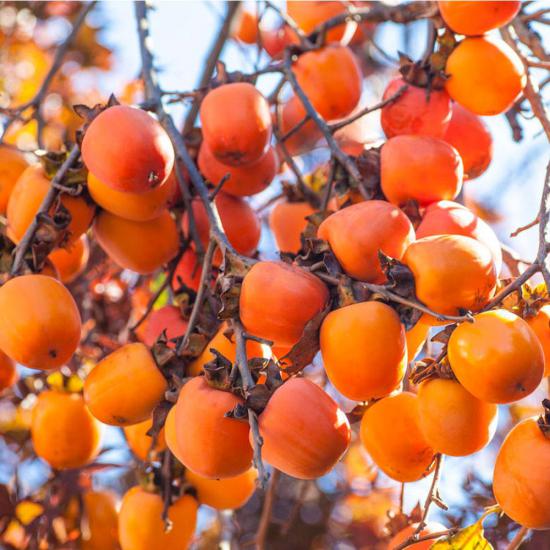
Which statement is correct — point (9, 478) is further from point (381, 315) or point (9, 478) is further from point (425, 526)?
point (381, 315)

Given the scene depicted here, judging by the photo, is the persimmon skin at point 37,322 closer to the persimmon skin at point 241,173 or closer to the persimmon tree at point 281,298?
the persimmon tree at point 281,298

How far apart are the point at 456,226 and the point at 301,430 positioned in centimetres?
51

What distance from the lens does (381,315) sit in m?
1.37

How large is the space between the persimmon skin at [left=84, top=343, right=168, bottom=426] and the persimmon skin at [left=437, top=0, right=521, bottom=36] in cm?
106

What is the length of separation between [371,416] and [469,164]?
770mm

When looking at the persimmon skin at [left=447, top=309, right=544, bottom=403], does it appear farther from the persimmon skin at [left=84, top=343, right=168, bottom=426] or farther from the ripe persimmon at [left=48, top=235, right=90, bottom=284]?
the ripe persimmon at [left=48, top=235, right=90, bottom=284]

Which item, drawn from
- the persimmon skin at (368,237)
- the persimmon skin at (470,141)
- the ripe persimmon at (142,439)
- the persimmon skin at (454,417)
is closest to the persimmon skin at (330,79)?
the persimmon skin at (470,141)

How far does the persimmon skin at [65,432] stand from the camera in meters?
2.11

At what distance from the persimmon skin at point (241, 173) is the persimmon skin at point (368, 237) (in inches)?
23.9

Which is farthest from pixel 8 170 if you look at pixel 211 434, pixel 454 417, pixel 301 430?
pixel 454 417

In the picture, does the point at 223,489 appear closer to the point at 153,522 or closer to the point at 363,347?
the point at 153,522

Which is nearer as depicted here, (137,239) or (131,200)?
(131,200)

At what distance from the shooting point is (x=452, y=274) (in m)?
1.36

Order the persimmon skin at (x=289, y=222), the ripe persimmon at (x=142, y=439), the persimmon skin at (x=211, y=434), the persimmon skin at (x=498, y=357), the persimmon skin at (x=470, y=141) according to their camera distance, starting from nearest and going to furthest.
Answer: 1. the persimmon skin at (x=498, y=357)
2. the persimmon skin at (x=211, y=434)
3. the ripe persimmon at (x=142, y=439)
4. the persimmon skin at (x=470, y=141)
5. the persimmon skin at (x=289, y=222)
